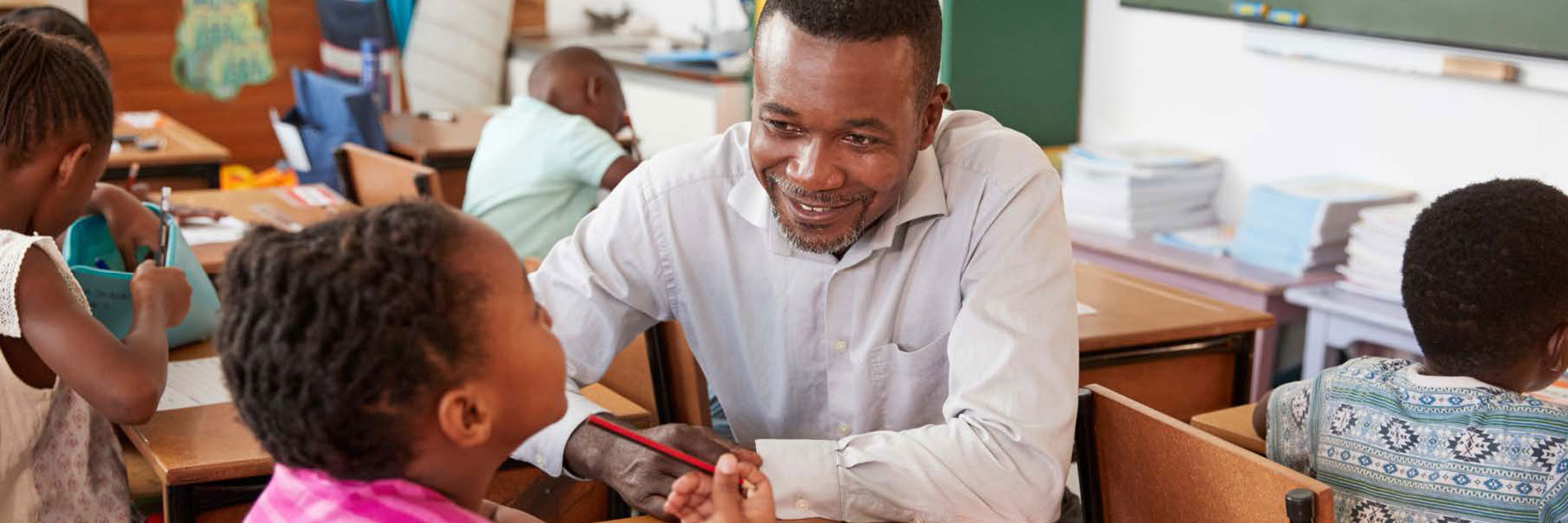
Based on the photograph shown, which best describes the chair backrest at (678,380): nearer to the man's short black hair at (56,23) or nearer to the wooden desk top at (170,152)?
the man's short black hair at (56,23)

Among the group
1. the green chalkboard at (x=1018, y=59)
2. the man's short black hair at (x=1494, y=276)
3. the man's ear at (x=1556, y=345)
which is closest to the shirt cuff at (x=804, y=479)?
the man's short black hair at (x=1494, y=276)

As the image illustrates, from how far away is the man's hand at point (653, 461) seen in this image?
1454mm

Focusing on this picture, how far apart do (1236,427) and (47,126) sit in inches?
61.4

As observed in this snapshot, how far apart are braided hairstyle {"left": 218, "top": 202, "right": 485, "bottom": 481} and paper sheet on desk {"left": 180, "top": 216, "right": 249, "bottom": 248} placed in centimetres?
195

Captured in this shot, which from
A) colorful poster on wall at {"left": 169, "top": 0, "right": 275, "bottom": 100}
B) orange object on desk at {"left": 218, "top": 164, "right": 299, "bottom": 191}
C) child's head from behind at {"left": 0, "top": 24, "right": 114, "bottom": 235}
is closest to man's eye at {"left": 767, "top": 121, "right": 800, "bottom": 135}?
child's head from behind at {"left": 0, "top": 24, "right": 114, "bottom": 235}

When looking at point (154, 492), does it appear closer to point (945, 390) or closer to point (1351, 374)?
point (945, 390)

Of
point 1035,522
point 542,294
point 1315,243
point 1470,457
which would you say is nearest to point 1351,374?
point 1470,457

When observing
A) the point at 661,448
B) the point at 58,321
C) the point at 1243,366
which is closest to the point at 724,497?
the point at 661,448

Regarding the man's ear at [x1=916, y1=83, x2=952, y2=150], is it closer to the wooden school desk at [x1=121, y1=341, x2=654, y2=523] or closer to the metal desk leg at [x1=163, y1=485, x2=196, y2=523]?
the wooden school desk at [x1=121, y1=341, x2=654, y2=523]

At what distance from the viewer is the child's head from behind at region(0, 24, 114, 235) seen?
5.90ft

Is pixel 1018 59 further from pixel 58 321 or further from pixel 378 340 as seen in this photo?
pixel 378 340

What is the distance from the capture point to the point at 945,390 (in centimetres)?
177

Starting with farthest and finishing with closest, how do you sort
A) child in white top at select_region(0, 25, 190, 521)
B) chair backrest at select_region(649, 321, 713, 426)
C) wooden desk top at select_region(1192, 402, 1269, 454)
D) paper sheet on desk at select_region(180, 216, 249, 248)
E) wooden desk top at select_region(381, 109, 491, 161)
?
wooden desk top at select_region(381, 109, 491, 161) → paper sheet on desk at select_region(180, 216, 249, 248) → chair backrest at select_region(649, 321, 713, 426) → wooden desk top at select_region(1192, 402, 1269, 454) → child in white top at select_region(0, 25, 190, 521)

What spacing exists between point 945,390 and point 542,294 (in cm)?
50
